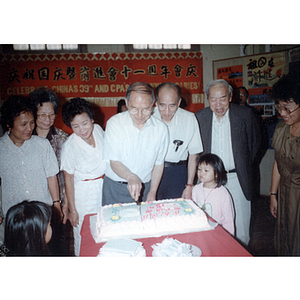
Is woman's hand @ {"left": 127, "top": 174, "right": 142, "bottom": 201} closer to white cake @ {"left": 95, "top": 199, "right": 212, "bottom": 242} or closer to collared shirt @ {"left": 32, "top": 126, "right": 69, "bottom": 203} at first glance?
white cake @ {"left": 95, "top": 199, "right": 212, "bottom": 242}

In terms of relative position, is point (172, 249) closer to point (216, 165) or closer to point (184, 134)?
point (216, 165)

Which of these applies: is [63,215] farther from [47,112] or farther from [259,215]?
[259,215]

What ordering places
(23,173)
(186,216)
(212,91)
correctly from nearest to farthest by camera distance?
(186,216), (23,173), (212,91)

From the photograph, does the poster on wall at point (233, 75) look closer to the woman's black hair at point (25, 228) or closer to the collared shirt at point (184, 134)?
the collared shirt at point (184, 134)

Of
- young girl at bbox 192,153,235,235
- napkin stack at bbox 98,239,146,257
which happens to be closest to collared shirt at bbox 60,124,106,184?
napkin stack at bbox 98,239,146,257

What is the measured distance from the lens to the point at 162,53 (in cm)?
184

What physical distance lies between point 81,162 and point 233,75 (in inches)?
56.3

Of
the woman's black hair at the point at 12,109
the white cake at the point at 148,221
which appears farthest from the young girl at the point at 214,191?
the woman's black hair at the point at 12,109

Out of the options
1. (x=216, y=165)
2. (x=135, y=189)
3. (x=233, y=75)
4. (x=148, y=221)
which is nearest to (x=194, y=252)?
(x=148, y=221)

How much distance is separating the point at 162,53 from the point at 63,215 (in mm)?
1556

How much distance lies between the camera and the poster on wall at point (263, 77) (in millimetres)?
1743

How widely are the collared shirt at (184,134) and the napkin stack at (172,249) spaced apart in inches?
32.3

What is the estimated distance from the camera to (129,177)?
1.56 metres

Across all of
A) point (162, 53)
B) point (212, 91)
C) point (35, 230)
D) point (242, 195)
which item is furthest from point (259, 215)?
point (35, 230)
